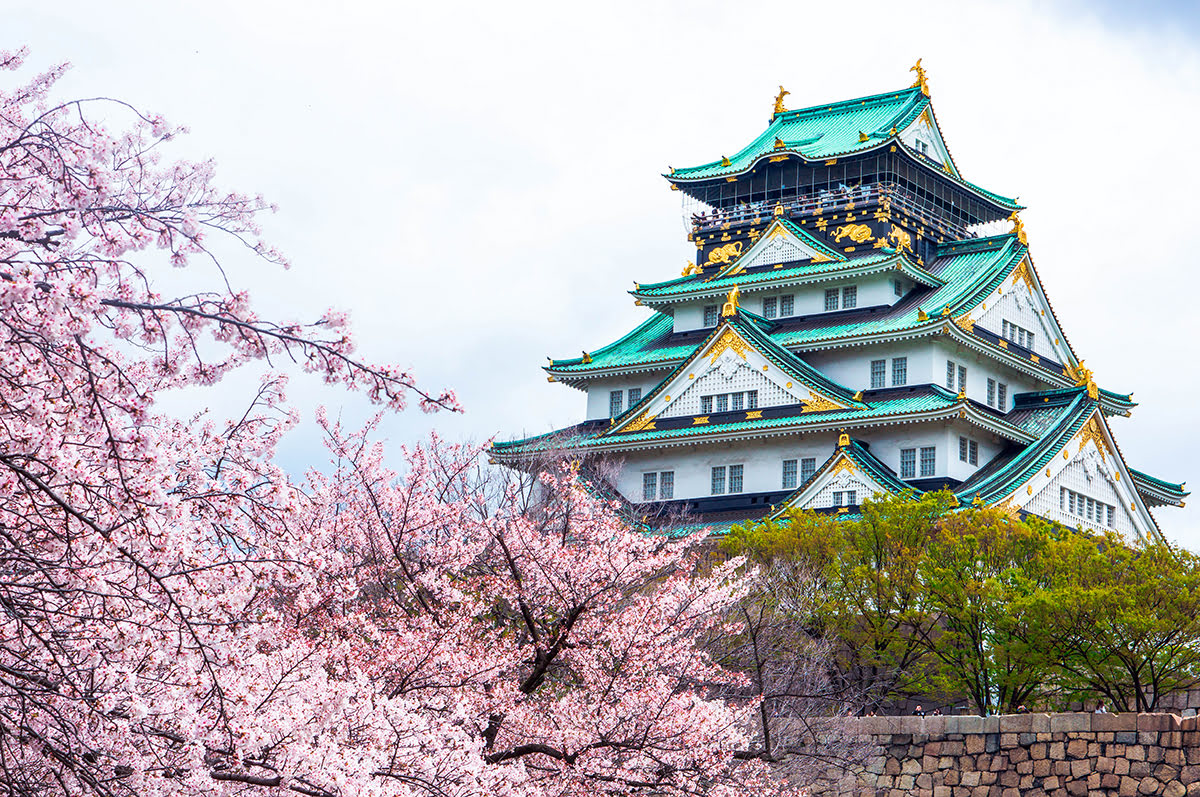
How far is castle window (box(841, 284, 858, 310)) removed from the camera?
52050 millimetres

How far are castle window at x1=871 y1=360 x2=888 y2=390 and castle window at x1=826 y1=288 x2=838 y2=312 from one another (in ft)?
10.5

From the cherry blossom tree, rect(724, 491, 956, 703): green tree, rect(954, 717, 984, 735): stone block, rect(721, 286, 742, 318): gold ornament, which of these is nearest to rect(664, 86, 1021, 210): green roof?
rect(721, 286, 742, 318): gold ornament

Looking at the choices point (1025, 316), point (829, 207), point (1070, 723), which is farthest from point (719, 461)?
point (1070, 723)

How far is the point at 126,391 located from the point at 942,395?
130 feet

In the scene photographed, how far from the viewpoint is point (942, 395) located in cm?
4647

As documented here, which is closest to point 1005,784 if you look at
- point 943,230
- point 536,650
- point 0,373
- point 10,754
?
point 536,650

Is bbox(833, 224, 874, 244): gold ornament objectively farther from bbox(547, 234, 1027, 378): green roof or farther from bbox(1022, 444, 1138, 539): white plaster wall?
bbox(1022, 444, 1138, 539): white plaster wall

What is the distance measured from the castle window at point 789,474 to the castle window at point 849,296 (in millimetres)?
6731

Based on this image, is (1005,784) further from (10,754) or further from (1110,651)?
(10,754)

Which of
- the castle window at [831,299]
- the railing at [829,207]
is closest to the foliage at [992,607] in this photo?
the castle window at [831,299]

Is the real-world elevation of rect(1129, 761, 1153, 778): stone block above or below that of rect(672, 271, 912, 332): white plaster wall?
below

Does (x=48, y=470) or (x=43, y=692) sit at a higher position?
(x=48, y=470)

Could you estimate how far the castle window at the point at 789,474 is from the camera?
48125 mm

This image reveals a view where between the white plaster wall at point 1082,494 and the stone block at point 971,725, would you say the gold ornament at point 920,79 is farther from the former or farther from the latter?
the stone block at point 971,725
